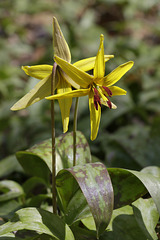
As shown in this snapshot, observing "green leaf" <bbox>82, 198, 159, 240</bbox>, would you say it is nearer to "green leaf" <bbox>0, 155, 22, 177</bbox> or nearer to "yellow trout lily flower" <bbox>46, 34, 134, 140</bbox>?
"yellow trout lily flower" <bbox>46, 34, 134, 140</bbox>

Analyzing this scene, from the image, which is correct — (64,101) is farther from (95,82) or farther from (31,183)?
(31,183)

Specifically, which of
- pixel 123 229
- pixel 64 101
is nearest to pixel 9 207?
pixel 123 229

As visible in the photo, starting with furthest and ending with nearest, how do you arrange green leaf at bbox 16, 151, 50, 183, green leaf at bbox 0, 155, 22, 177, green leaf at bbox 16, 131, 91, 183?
green leaf at bbox 0, 155, 22, 177 < green leaf at bbox 16, 151, 50, 183 < green leaf at bbox 16, 131, 91, 183

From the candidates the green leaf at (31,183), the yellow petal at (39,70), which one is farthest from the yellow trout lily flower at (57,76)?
the green leaf at (31,183)

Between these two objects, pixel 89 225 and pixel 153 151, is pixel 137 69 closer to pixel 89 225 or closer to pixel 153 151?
pixel 153 151

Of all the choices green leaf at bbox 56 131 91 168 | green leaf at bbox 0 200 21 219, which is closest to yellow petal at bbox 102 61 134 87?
green leaf at bbox 56 131 91 168

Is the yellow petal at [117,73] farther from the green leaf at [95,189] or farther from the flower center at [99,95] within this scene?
the green leaf at [95,189]
